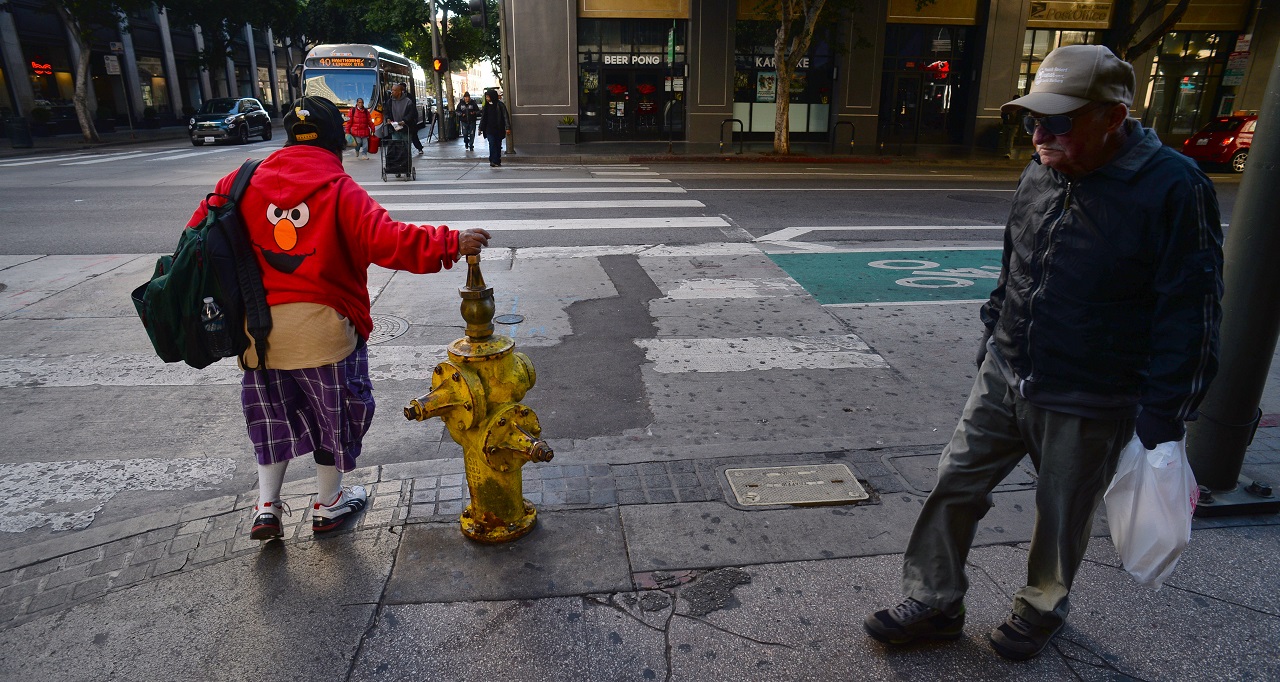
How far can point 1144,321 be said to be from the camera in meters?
2.21

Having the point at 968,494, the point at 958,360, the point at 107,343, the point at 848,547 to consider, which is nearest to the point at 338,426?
the point at 848,547

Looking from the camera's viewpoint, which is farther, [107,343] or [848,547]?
[107,343]

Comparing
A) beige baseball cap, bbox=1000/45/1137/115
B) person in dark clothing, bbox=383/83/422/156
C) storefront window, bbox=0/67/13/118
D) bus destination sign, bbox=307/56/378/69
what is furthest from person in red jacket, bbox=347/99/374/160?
beige baseball cap, bbox=1000/45/1137/115

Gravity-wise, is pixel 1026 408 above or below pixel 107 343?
above

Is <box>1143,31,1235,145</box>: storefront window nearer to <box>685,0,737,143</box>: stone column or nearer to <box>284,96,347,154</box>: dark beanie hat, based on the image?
<box>685,0,737,143</box>: stone column

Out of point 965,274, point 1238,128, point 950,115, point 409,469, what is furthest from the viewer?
point 950,115

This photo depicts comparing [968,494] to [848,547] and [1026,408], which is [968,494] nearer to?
[1026,408]

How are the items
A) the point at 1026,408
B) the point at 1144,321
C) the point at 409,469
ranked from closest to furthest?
the point at 1144,321
the point at 1026,408
the point at 409,469

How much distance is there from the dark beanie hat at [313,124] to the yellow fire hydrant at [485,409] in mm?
748

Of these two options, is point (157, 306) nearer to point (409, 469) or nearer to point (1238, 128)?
point (409, 469)

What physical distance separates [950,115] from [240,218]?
2726cm

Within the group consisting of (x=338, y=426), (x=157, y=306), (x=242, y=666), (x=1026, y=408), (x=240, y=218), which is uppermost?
(x=240, y=218)

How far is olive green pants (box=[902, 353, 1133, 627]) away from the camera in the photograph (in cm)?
236

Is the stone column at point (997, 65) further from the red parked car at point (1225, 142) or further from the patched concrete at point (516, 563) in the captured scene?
the patched concrete at point (516, 563)
